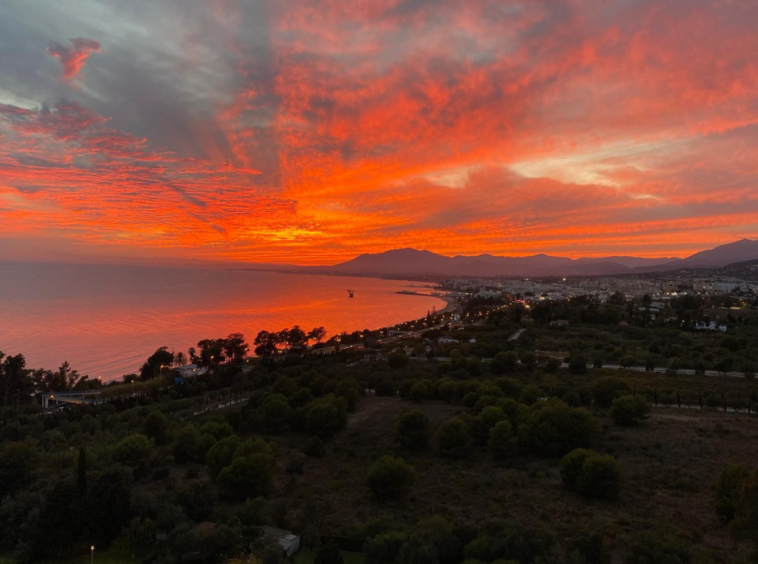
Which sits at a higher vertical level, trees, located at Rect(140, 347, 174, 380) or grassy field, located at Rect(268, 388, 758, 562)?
trees, located at Rect(140, 347, 174, 380)

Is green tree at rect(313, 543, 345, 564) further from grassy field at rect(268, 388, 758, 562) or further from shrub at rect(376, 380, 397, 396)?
shrub at rect(376, 380, 397, 396)

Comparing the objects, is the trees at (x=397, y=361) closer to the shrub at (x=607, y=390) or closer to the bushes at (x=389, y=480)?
the shrub at (x=607, y=390)

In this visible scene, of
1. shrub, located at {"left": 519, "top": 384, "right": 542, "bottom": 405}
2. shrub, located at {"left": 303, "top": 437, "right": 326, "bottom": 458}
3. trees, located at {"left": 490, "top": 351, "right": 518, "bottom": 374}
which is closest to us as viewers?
shrub, located at {"left": 303, "top": 437, "right": 326, "bottom": 458}

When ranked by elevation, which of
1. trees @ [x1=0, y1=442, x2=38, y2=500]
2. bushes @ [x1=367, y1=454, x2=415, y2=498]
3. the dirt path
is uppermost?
trees @ [x1=0, y1=442, x2=38, y2=500]

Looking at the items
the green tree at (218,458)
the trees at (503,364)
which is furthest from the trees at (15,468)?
the trees at (503,364)

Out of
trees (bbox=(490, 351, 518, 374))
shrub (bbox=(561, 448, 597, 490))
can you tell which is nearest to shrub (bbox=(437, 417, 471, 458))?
shrub (bbox=(561, 448, 597, 490))

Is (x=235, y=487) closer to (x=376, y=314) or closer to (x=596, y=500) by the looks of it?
(x=596, y=500)
